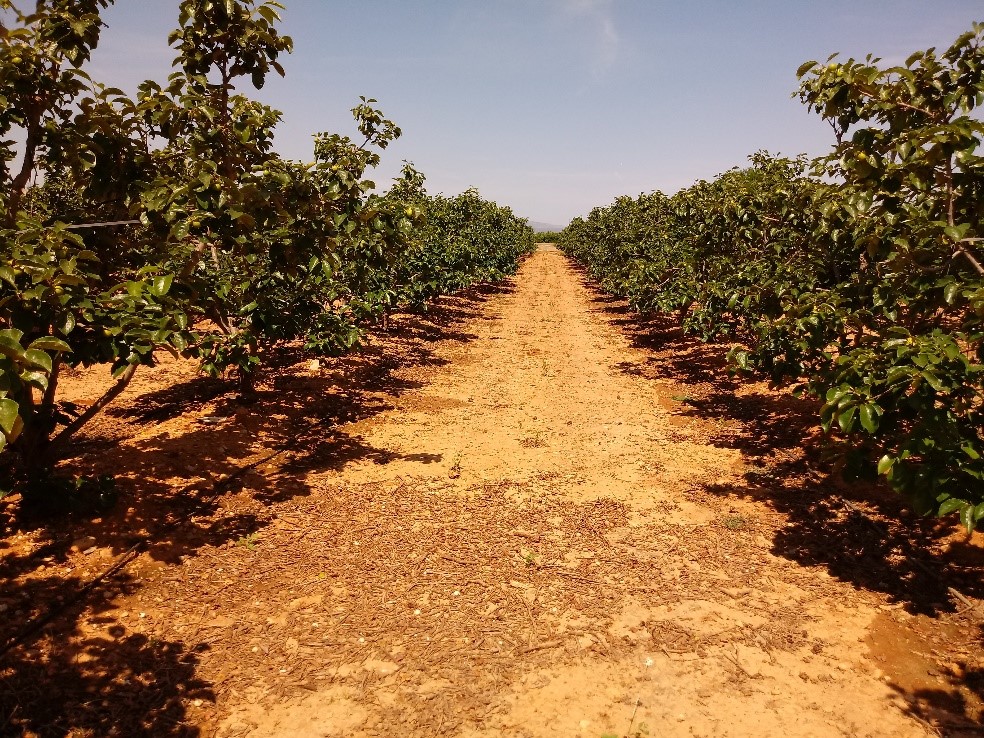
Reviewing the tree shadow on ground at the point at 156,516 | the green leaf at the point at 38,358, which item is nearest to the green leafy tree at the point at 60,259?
the green leaf at the point at 38,358

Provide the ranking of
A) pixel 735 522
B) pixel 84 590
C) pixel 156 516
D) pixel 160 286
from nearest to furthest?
1. pixel 160 286
2. pixel 84 590
3. pixel 156 516
4. pixel 735 522

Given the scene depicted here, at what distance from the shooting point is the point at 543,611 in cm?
617

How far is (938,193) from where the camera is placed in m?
5.82

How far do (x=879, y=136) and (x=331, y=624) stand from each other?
7.52 meters

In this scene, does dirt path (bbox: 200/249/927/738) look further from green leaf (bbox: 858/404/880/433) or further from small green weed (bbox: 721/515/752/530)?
green leaf (bbox: 858/404/880/433)

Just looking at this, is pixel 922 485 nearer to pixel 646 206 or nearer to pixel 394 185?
pixel 394 185

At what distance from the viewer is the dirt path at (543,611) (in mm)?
4777

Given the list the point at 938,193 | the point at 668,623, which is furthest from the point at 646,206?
the point at 668,623

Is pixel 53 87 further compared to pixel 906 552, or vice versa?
pixel 906 552

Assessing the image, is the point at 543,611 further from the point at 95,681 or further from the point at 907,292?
the point at 907,292

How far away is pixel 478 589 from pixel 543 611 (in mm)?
854

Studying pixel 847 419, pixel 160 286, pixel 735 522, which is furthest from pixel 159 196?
pixel 735 522

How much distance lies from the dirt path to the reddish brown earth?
29 millimetres

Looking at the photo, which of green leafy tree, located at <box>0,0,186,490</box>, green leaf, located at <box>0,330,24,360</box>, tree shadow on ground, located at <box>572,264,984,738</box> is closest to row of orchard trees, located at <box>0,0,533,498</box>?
green leafy tree, located at <box>0,0,186,490</box>
